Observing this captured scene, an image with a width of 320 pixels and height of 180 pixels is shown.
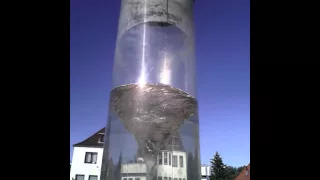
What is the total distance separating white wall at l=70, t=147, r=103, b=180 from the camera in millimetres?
19016

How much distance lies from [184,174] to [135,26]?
1519mm

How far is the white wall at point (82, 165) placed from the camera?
1902 cm

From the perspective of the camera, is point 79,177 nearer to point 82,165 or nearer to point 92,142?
point 82,165

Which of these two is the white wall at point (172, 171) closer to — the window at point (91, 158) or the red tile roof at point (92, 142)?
the red tile roof at point (92, 142)

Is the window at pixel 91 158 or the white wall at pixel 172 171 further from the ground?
the white wall at pixel 172 171

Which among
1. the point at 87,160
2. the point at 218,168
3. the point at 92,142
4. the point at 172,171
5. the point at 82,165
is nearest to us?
the point at 172,171

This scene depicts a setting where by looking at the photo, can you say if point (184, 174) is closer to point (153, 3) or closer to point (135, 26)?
point (135, 26)

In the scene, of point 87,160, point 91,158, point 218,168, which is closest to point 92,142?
point 91,158

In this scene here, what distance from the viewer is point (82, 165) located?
1933 cm

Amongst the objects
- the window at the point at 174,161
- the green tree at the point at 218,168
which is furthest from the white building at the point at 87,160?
the green tree at the point at 218,168

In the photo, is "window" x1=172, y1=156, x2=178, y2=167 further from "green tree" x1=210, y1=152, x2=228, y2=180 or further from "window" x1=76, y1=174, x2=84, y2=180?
"green tree" x1=210, y1=152, x2=228, y2=180
